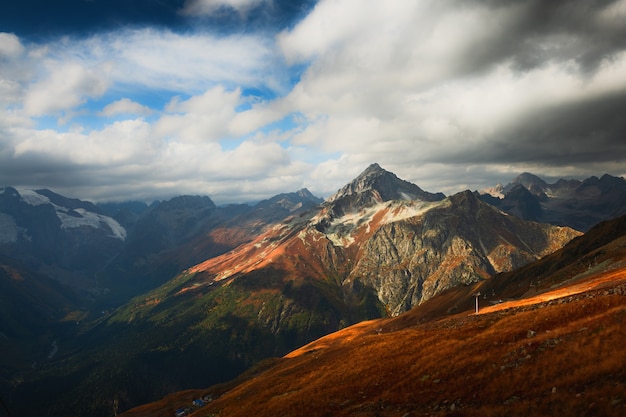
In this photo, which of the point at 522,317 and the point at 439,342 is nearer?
the point at 522,317

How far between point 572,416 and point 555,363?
8.63 metres

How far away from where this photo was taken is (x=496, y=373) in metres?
30.2

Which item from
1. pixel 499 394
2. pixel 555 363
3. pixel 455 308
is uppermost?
pixel 555 363

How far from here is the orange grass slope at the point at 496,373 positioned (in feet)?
75.8

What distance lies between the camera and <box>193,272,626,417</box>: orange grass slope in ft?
75.8

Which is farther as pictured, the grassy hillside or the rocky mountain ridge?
the rocky mountain ridge

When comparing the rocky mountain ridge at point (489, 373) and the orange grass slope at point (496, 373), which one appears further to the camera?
the rocky mountain ridge at point (489, 373)

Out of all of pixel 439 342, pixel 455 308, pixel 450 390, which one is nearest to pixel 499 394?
pixel 450 390

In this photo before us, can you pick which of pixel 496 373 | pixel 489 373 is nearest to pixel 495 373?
pixel 496 373

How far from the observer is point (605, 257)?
348 feet

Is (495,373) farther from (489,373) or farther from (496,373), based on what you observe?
(489,373)

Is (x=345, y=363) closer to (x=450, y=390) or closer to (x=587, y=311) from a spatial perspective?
(x=450, y=390)

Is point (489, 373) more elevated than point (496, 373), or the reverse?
point (496, 373)

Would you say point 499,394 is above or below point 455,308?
above
